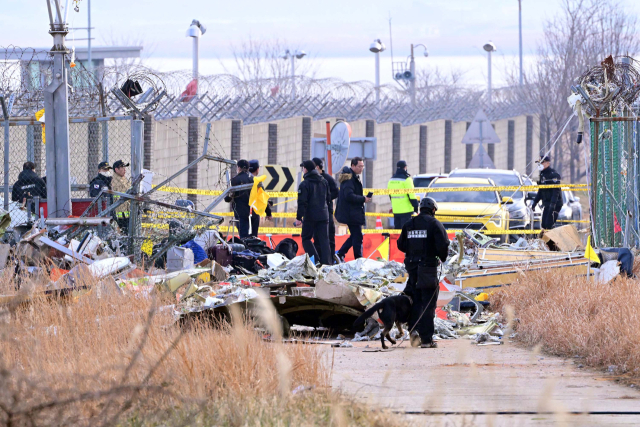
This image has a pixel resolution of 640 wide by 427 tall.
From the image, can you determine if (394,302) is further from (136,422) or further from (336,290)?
(136,422)

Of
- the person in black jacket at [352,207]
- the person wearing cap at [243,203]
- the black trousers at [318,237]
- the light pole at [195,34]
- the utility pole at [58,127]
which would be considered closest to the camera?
the utility pole at [58,127]

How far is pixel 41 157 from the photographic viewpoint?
20.5 m

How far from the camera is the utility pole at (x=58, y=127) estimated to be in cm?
1202

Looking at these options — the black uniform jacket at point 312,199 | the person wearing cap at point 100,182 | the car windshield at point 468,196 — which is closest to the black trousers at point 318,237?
the black uniform jacket at point 312,199

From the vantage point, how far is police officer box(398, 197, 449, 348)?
9.33m

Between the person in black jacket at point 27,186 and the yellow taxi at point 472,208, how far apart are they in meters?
7.82

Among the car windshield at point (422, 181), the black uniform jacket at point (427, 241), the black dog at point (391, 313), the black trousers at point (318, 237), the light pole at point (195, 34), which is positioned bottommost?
the black dog at point (391, 313)

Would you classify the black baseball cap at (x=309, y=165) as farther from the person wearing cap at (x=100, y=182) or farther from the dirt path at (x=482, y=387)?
the dirt path at (x=482, y=387)

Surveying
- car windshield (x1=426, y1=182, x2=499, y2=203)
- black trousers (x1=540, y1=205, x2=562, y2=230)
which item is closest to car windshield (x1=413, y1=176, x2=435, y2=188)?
car windshield (x1=426, y1=182, x2=499, y2=203)

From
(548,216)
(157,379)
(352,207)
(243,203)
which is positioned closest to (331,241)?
(352,207)

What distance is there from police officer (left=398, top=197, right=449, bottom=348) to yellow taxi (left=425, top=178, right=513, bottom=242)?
28.1ft

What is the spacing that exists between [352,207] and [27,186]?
5.02 meters

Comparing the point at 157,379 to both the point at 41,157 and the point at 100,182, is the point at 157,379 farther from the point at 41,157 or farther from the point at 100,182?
the point at 41,157

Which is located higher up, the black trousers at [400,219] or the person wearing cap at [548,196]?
the person wearing cap at [548,196]
